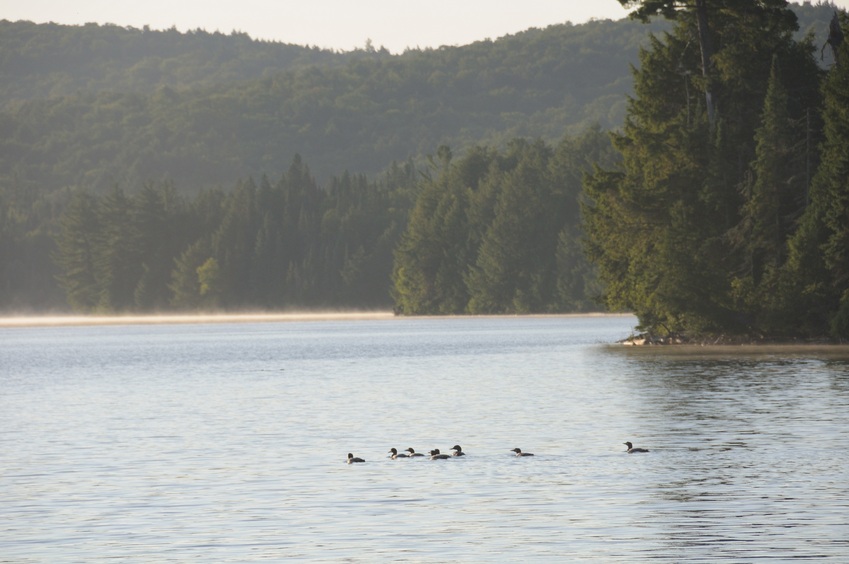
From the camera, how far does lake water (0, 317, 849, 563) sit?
69.7 feet

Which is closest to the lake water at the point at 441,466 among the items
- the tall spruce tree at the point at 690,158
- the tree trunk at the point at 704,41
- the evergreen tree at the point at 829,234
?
the evergreen tree at the point at 829,234

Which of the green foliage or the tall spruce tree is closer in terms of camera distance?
the tall spruce tree

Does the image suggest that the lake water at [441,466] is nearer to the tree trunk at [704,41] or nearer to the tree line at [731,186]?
the tree line at [731,186]

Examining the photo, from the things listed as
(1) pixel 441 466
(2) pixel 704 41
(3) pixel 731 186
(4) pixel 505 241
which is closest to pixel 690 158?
(3) pixel 731 186

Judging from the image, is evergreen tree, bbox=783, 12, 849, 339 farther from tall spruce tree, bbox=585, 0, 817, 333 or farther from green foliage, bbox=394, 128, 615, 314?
green foliage, bbox=394, 128, 615, 314

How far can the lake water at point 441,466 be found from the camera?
69.7 ft

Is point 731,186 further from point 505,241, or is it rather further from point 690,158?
point 505,241

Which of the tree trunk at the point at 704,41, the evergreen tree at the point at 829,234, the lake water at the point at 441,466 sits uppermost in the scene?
the tree trunk at the point at 704,41

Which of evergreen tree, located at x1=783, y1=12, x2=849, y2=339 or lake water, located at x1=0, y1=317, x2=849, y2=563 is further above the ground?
evergreen tree, located at x1=783, y1=12, x2=849, y2=339

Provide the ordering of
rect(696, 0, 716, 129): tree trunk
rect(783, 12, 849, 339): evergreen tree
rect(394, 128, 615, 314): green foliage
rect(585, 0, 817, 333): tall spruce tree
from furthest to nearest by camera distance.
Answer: rect(394, 128, 615, 314): green foliage
rect(696, 0, 716, 129): tree trunk
rect(585, 0, 817, 333): tall spruce tree
rect(783, 12, 849, 339): evergreen tree

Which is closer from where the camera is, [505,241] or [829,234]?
[829,234]

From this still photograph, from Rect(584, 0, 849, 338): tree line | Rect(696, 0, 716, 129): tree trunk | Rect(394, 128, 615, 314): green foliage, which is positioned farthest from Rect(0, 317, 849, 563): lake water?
Rect(394, 128, 615, 314): green foliage

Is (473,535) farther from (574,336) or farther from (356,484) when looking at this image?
(574,336)

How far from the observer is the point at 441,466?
3108 cm
